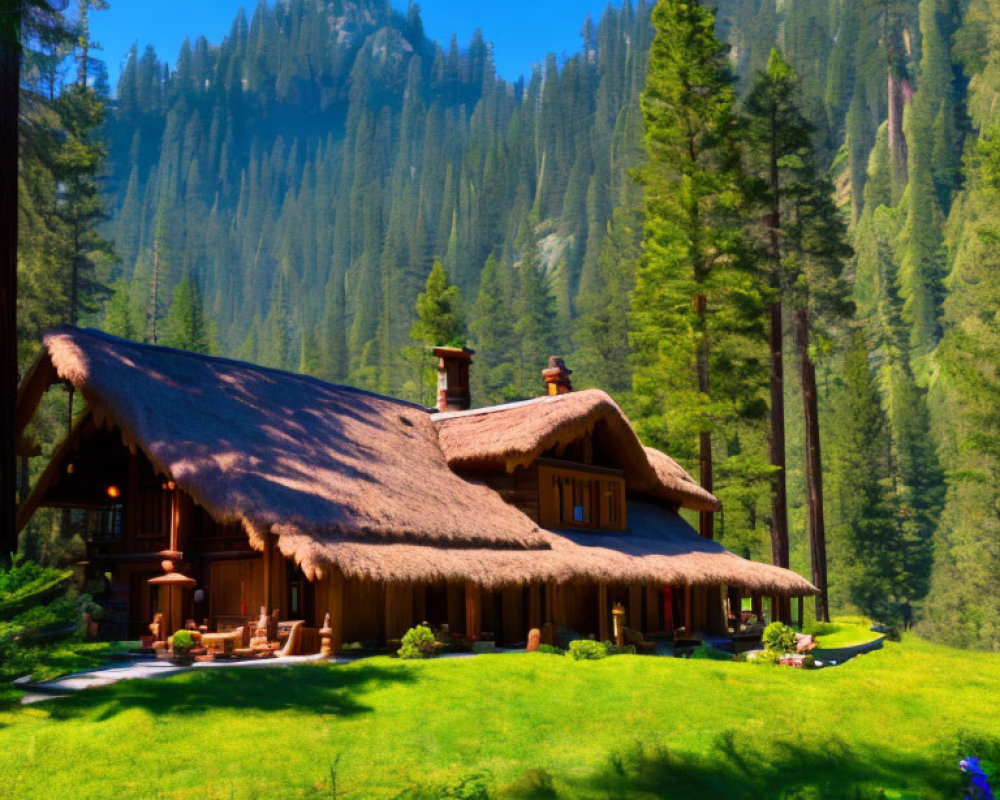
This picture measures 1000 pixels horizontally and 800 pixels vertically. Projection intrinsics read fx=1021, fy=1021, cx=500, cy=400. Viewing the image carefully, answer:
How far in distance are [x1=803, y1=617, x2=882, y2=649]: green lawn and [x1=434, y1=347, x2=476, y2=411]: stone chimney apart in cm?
1363

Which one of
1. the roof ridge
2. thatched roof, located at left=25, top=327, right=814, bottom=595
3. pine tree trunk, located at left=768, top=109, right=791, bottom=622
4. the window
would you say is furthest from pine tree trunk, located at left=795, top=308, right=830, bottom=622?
the roof ridge

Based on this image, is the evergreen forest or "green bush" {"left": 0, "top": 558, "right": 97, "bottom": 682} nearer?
"green bush" {"left": 0, "top": 558, "right": 97, "bottom": 682}

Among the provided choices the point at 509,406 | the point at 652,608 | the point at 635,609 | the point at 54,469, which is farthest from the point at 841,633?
the point at 54,469

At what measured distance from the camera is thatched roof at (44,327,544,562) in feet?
63.3

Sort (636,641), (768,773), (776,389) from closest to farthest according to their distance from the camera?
(768,773) → (636,641) → (776,389)

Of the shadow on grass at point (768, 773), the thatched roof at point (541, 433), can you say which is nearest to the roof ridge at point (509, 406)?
the thatched roof at point (541, 433)

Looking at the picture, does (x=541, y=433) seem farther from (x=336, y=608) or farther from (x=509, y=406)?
(x=336, y=608)

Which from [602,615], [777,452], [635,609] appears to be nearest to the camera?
[602,615]

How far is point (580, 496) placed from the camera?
28625 mm

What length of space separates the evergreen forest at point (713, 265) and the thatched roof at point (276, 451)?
5.01m

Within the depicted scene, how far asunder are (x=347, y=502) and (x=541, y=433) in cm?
690

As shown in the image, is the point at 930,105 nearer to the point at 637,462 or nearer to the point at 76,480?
the point at 637,462

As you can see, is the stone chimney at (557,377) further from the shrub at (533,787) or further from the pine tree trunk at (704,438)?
the shrub at (533,787)

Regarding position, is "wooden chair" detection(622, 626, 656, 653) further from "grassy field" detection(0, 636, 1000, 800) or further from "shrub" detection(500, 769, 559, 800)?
"shrub" detection(500, 769, 559, 800)
